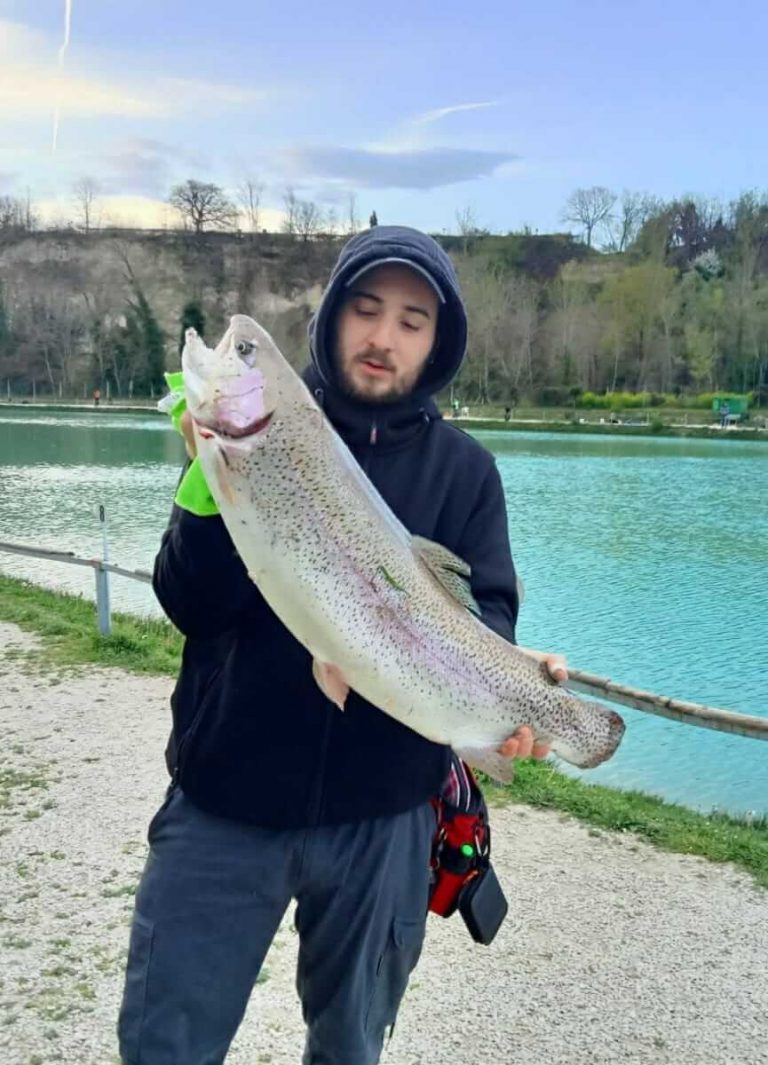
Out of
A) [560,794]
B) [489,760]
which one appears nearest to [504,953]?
[560,794]

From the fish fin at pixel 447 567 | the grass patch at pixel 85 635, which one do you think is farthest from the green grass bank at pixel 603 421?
the fish fin at pixel 447 567

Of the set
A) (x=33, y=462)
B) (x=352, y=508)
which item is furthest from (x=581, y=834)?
(x=33, y=462)

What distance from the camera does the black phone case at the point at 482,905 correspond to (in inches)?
109

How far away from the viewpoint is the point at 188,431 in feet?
6.63

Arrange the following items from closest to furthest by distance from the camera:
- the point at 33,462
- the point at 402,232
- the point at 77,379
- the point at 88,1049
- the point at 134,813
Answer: the point at 402,232 → the point at 88,1049 → the point at 134,813 → the point at 33,462 → the point at 77,379

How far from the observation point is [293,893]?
2229 millimetres

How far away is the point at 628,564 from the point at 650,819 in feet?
44.7

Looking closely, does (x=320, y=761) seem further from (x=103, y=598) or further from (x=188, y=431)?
(x=103, y=598)

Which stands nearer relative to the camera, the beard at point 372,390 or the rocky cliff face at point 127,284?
the beard at point 372,390

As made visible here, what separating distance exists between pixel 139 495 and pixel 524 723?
25398 millimetres

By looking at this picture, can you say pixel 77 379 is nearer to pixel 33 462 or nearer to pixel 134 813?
pixel 33 462

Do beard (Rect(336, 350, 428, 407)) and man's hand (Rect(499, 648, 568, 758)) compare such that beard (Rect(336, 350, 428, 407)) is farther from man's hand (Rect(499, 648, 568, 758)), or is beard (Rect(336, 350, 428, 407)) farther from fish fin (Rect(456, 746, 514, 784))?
fish fin (Rect(456, 746, 514, 784))

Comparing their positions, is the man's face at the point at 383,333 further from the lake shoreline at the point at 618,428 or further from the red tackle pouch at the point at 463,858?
the lake shoreline at the point at 618,428

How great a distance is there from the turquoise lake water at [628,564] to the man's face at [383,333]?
6.19m
